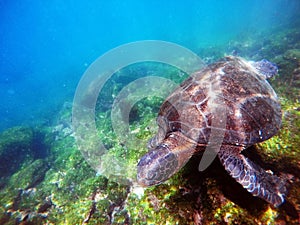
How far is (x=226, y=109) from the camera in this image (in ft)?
11.0

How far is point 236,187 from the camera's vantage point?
324 cm

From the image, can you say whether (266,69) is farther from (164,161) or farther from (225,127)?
(164,161)

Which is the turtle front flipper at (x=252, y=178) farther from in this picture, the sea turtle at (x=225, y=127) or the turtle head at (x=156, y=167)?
the turtle head at (x=156, y=167)

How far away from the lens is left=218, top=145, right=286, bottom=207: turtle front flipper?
2773 millimetres

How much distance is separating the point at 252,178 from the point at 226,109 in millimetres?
1283

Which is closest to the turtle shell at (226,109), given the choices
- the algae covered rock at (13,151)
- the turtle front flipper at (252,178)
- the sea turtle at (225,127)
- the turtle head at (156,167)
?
the sea turtle at (225,127)

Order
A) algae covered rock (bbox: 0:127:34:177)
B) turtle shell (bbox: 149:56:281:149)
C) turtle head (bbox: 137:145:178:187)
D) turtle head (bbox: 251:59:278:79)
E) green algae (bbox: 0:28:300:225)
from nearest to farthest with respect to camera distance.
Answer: turtle head (bbox: 137:145:178:187), green algae (bbox: 0:28:300:225), turtle shell (bbox: 149:56:281:149), turtle head (bbox: 251:59:278:79), algae covered rock (bbox: 0:127:34:177)

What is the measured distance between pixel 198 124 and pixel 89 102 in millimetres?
12339

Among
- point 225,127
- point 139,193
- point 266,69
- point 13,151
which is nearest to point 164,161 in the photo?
point 225,127

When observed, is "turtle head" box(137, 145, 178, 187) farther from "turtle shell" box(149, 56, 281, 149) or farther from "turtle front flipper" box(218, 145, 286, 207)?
"turtle front flipper" box(218, 145, 286, 207)

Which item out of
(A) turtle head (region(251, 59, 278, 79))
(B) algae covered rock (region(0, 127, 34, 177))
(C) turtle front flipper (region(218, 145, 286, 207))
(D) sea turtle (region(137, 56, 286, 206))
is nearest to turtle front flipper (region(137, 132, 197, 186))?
(D) sea turtle (region(137, 56, 286, 206))

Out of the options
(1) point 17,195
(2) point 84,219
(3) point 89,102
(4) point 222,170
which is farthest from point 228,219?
(3) point 89,102

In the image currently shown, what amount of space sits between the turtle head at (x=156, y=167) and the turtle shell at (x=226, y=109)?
63 cm

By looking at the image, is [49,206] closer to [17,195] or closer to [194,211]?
[17,195]
